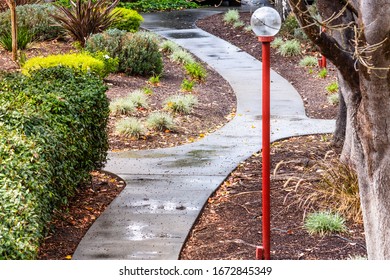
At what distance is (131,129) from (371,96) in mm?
5953

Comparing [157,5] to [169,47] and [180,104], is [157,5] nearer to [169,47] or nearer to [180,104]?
[169,47]


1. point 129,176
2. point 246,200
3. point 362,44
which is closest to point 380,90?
point 362,44

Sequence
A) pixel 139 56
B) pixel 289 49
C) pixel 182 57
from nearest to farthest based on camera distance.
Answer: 1. pixel 139 56
2. pixel 182 57
3. pixel 289 49

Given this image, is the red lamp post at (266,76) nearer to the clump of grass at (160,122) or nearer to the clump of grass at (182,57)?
the clump of grass at (160,122)

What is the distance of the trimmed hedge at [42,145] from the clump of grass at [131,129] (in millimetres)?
1873

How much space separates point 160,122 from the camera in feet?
38.2

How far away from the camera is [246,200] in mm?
8727

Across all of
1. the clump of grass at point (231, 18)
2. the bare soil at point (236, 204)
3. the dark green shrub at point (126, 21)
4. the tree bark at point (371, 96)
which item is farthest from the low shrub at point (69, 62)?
the clump of grass at point (231, 18)

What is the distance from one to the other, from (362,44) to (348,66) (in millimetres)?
256

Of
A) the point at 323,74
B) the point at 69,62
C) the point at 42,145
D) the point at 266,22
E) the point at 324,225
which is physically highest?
the point at 266,22

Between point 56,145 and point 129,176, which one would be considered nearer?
point 56,145

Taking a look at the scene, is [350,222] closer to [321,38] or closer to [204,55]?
[321,38]

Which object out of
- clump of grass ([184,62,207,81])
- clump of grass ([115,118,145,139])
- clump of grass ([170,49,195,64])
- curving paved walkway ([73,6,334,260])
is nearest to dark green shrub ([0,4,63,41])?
clump of grass ([170,49,195,64])

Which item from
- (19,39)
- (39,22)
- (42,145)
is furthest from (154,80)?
(42,145)
